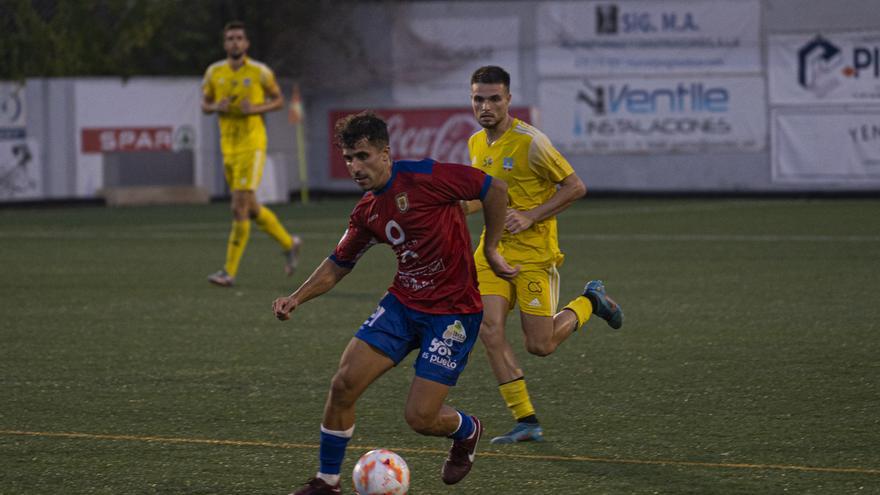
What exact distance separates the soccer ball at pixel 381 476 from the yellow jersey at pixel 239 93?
916cm

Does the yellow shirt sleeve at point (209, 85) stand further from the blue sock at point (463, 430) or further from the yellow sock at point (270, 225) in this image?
the blue sock at point (463, 430)

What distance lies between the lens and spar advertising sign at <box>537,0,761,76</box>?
2794 centimetres

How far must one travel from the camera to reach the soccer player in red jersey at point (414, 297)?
616 centimetres

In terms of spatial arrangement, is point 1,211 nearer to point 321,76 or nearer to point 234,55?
point 321,76

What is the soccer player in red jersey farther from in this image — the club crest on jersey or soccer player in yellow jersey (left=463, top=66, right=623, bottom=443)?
soccer player in yellow jersey (left=463, top=66, right=623, bottom=443)

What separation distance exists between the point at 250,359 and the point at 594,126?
19.4 m

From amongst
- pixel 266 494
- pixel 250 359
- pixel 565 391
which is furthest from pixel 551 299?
pixel 250 359

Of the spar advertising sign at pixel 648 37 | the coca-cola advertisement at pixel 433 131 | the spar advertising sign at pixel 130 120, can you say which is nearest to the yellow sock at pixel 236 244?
the spar advertising sign at pixel 130 120

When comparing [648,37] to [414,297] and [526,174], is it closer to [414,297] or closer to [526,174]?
[526,174]

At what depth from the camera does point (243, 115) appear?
48.9ft

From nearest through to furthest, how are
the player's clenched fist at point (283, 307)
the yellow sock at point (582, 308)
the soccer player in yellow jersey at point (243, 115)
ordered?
the player's clenched fist at point (283, 307) → the yellow sock at point (582, 308) → the soccer player in yellow jersey at point (243, 115)

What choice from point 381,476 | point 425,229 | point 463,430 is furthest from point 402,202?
point 381,476

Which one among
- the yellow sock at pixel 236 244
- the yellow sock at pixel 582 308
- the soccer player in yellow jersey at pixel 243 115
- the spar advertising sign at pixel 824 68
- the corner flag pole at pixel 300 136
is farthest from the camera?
Answer: the corner flag pole at pixel 300 136

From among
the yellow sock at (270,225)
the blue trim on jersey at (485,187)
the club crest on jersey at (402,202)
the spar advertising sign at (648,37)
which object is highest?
the spar advertising sign at (648,37)
